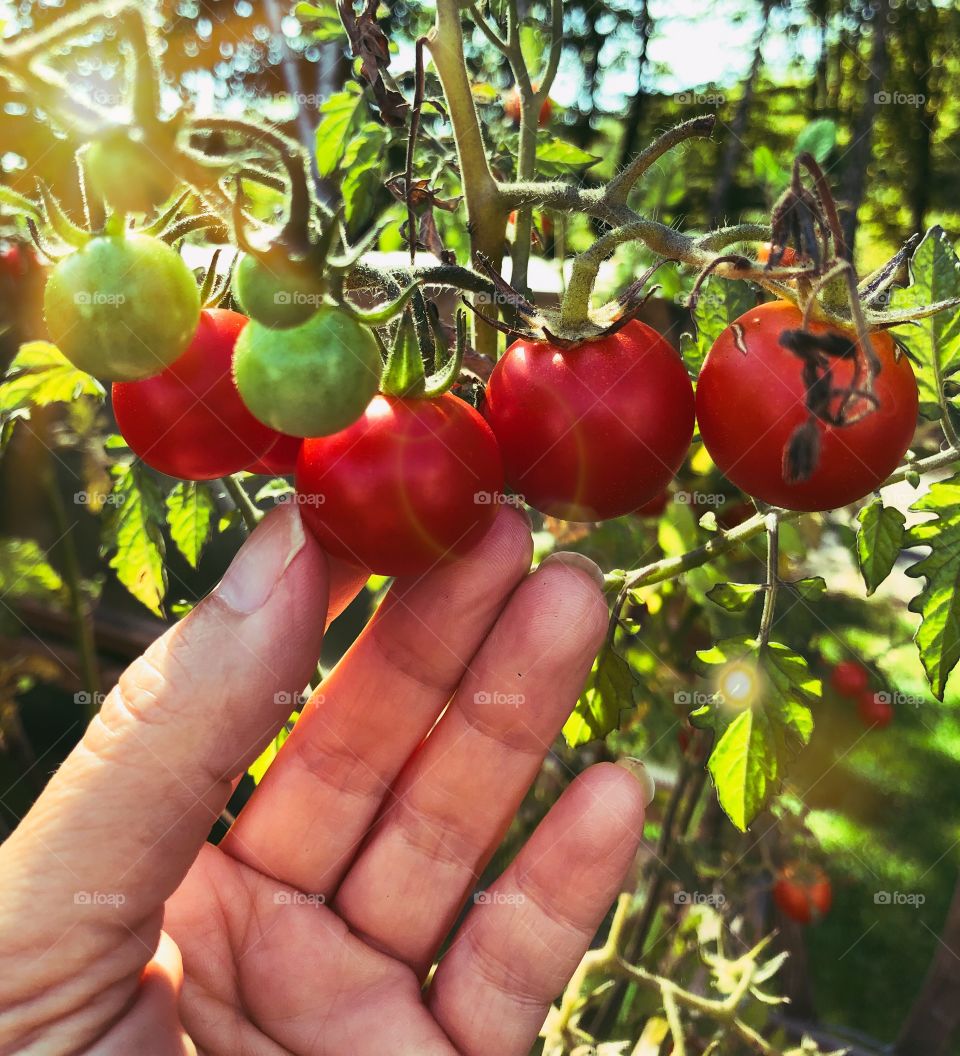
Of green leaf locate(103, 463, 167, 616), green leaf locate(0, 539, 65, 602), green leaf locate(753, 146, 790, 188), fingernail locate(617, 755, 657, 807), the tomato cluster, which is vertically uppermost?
green leaf locate(753, 146, 790, 188)

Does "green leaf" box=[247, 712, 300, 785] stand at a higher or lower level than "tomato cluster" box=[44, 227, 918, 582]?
lower

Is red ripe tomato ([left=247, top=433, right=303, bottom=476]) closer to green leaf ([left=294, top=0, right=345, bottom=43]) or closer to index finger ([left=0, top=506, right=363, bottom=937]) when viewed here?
index finger ([left=0, top=506, right=363, bottom=937])

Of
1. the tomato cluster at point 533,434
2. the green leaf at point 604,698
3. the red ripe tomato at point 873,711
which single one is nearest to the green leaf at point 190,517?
the tomato cluster at point 533,434

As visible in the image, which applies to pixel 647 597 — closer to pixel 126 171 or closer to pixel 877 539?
pixel 877 539

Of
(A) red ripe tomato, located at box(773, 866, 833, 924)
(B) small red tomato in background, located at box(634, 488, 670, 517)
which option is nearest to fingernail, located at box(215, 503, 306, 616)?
(B) small red tomato in background, located at box(634, 488, 670, 517)

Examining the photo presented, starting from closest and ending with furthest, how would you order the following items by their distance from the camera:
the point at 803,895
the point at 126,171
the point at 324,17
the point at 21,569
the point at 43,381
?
the point at 126,171, the point at 43,381, the point at 324,17, the point at 21,569, the point at 803,895

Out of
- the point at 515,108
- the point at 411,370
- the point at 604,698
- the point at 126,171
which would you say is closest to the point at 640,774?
the point at 604,698
